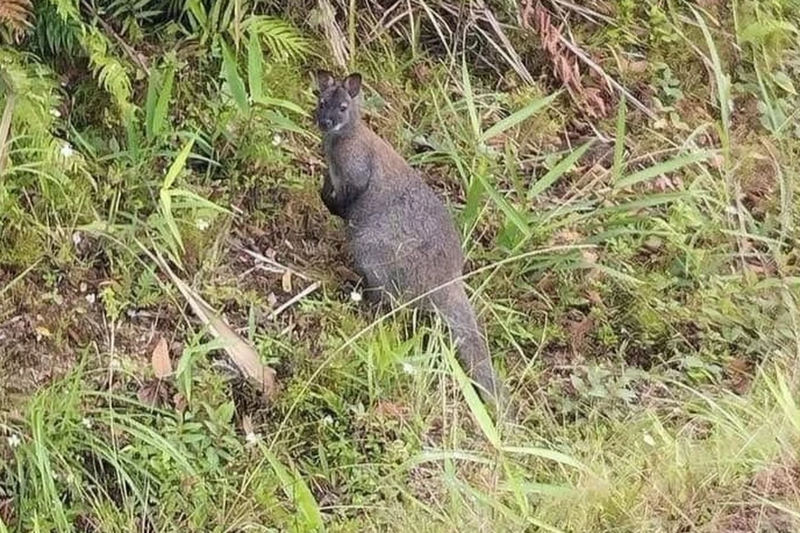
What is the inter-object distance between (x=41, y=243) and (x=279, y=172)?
3.00 feet

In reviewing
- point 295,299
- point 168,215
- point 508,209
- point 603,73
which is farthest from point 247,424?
point 603,73

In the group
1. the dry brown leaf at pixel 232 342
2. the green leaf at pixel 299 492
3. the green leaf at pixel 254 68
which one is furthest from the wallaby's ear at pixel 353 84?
the green leaf at pixel 299 492

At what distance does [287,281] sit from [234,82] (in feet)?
2.27

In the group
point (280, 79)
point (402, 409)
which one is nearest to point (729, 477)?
point (402, 409)

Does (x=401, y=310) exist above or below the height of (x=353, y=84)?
below

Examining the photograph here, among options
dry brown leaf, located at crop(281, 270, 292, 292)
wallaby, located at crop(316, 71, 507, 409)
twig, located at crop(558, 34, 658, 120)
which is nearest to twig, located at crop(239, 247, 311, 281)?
dry brown leaf, located at crop(281, 270, 292, 292)

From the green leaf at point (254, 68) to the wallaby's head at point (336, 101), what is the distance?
207 mm

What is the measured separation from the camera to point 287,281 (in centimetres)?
455

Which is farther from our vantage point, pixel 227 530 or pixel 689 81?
pixel 689 81

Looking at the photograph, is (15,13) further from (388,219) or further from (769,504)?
(769,504)

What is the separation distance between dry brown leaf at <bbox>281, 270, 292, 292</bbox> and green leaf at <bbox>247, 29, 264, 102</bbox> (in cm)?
60

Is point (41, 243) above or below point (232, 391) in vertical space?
above

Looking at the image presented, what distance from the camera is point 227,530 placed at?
3682 mm

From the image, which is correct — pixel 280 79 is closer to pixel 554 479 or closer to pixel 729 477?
pixel 554 479
